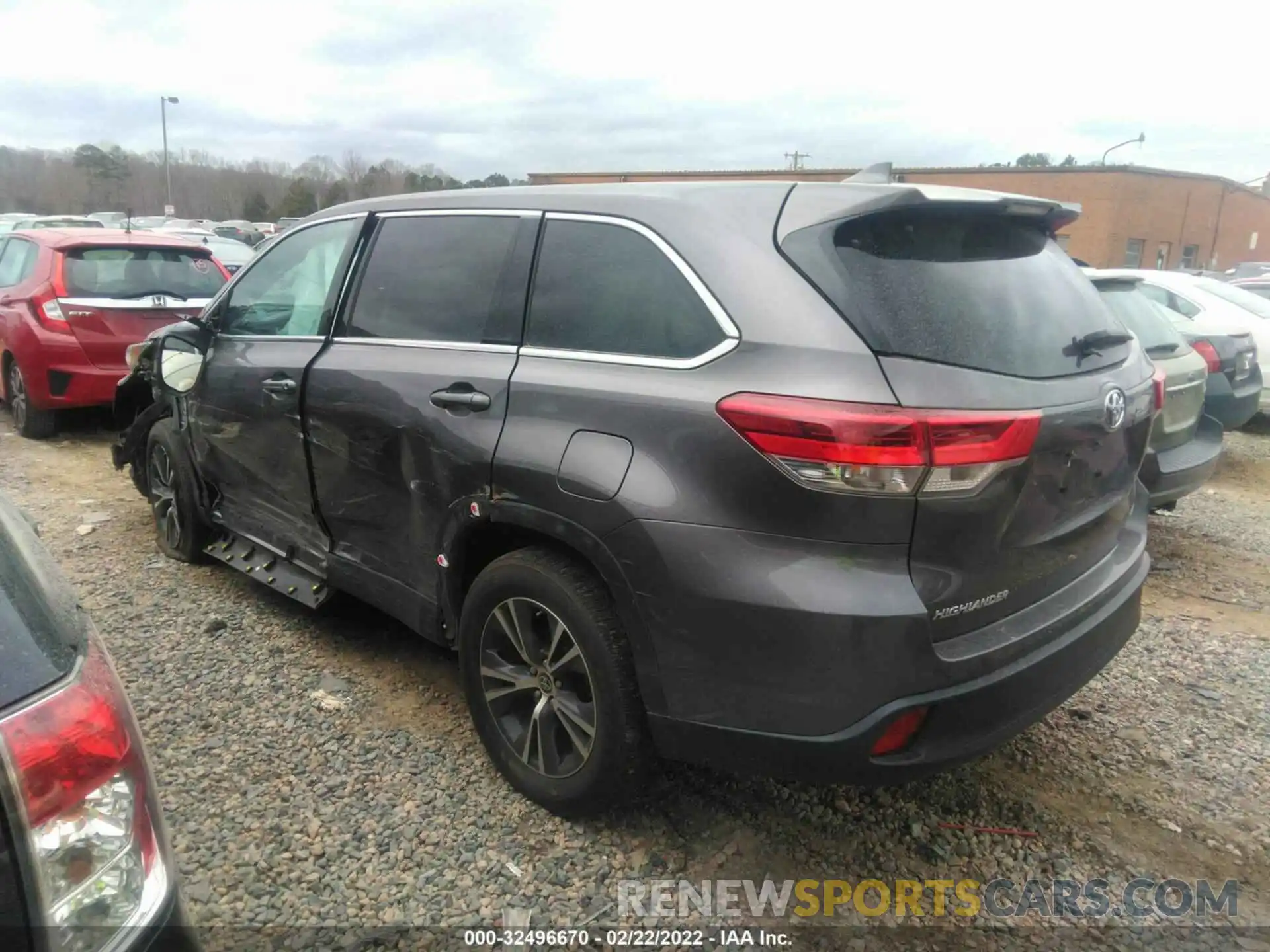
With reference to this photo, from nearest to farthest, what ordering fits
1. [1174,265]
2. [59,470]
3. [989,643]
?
[989,643]
[59,470]
[1174,265]

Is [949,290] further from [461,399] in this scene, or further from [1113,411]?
[461,399]

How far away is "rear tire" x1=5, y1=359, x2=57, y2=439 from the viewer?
7.27m

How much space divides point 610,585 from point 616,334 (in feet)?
2.27

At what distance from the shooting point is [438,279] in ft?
10.1

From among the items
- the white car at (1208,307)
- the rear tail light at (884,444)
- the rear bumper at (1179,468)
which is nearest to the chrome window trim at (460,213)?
the rear tail light at (884,444)

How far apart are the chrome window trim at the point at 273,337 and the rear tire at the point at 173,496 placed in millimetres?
763

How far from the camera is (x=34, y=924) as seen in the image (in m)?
1.18

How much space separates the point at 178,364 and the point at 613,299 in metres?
2.95

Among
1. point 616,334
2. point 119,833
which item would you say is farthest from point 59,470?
point 119,833

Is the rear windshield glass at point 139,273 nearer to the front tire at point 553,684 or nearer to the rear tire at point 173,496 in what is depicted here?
the rear tire at point 173,496

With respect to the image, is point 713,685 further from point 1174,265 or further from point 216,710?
point 1174,265

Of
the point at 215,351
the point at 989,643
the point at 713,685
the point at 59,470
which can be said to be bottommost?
the point at 59,470

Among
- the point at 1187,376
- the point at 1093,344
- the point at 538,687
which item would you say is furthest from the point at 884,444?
the point at 1187,376

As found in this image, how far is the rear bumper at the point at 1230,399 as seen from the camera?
250 inches
